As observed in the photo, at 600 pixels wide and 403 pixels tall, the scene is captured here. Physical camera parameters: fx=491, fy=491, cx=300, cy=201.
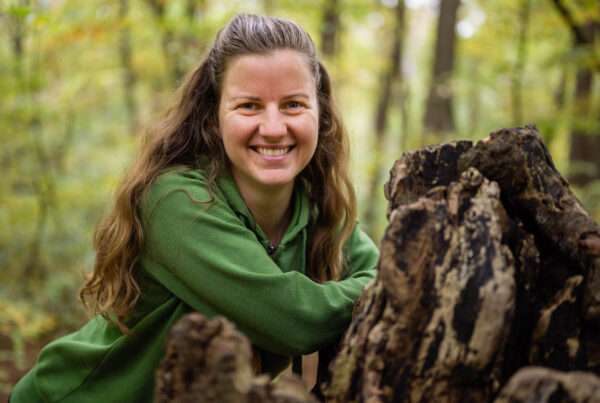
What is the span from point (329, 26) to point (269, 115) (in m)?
8.32

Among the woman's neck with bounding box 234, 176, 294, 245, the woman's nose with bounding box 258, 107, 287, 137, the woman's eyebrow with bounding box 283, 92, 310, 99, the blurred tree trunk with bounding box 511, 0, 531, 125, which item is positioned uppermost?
the blurred tree trunk with bounding box 511, 0, 531, 125

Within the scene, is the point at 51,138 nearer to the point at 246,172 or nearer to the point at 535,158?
the point at 246,172

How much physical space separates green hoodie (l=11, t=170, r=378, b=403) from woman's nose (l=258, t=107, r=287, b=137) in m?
0.32

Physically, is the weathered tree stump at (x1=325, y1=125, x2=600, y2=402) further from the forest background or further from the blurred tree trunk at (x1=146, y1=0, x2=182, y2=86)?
the blurred tree trunk at (x1=146, y1=0, x2=182, y2=86)

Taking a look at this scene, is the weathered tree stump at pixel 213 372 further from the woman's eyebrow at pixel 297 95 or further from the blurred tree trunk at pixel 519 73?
the blurred tree trunk at pixel 519 73

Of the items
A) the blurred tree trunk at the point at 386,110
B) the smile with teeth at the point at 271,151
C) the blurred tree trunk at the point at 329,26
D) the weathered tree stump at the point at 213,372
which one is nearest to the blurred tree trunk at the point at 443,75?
the blurred tree trunk at the point at 386,110

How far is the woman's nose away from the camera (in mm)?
2125

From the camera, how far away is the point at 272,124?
2.12 metres

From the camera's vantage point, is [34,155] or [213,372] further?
[34,155]

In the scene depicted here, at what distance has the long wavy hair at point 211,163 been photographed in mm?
2178

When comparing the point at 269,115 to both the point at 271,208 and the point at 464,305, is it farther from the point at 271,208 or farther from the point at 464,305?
the point at 464,305

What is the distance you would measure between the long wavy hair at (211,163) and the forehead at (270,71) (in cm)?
4

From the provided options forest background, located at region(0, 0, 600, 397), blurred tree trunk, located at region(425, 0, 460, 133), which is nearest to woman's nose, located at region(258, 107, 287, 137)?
forest background, located at region(0, 0, 600, 397)

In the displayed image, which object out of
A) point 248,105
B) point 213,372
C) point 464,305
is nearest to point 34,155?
point 248,105
